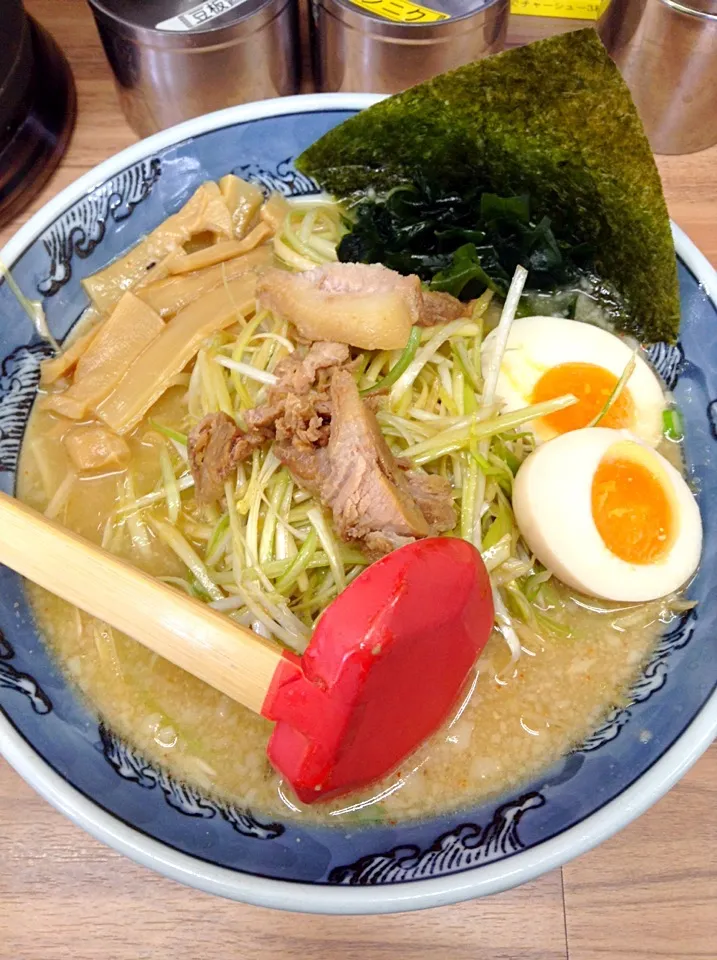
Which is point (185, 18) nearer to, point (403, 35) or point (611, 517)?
point (403, 35)

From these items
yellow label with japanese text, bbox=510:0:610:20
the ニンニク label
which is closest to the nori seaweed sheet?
the ニンニク label

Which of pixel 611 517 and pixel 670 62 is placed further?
pixel 670 62

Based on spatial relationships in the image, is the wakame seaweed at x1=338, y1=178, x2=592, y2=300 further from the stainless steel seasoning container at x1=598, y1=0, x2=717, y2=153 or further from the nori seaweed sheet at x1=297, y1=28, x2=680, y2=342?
the stainless steel seasoning container at x1=598, y1=0, x2=717, y2=153

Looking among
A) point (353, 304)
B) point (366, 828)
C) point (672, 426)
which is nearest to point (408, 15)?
point (353, 304)

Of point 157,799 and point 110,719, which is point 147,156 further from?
point 157,799

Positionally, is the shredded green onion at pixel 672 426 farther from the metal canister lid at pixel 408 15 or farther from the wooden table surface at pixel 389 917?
the metal canister lid at pixel 408 15

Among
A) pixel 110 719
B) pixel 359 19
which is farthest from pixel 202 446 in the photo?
pixel 359 19
